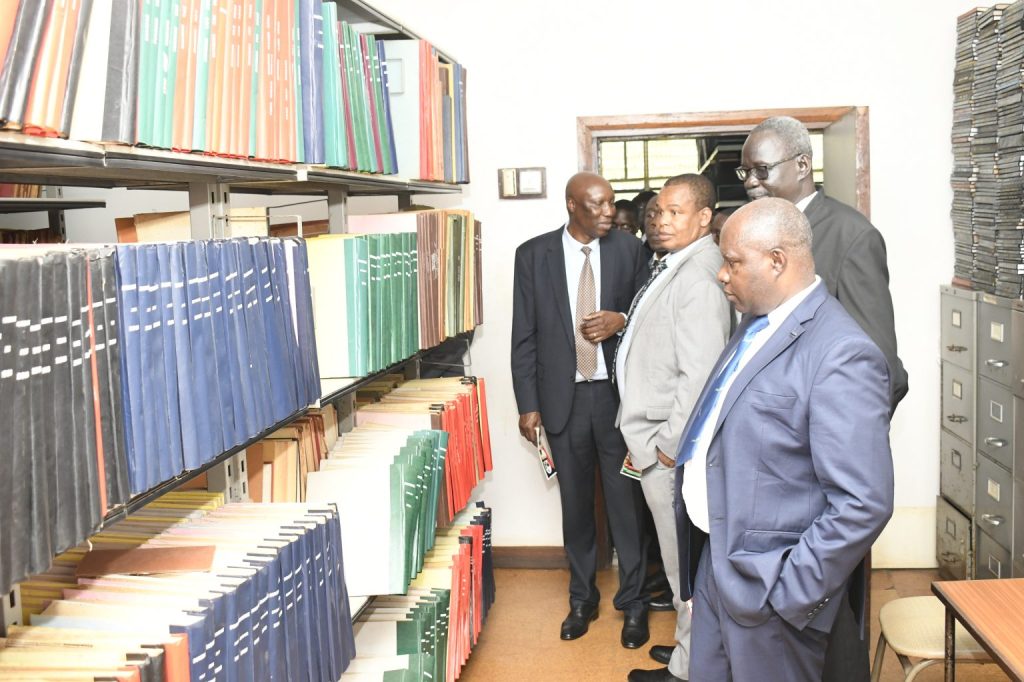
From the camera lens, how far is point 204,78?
1.66 metres

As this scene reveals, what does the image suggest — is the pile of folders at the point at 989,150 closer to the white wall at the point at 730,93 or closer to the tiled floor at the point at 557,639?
the white wall at the point at 730,93

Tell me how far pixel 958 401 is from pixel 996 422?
0.42 metres

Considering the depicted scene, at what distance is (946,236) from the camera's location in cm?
430

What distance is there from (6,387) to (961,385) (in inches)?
155

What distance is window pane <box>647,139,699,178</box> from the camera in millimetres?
5906

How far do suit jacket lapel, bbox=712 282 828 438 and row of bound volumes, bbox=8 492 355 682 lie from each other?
88cm

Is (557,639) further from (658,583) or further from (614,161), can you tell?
(614,161)

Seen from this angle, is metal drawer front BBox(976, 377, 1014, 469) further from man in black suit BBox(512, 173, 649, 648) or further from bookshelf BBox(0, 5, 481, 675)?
bookshelf BBox(0, 5, 481, 675)

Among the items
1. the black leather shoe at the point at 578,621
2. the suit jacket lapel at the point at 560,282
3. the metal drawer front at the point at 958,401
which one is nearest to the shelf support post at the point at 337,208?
the suit jacket lapel at the point at 560,282

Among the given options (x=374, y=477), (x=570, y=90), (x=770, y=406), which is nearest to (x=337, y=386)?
(x=374, y=477)

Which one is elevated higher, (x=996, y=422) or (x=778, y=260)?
(x=778, y=260)

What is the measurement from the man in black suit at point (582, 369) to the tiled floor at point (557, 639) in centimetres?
10

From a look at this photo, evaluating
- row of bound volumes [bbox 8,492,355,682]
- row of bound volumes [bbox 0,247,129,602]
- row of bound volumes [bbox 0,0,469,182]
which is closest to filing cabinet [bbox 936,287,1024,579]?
row of bound volumes [bbox 0,0,469,182]

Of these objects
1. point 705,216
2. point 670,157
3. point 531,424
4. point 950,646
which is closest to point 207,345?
point 950,646
